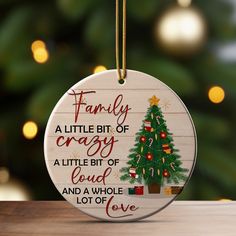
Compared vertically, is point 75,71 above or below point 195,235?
above

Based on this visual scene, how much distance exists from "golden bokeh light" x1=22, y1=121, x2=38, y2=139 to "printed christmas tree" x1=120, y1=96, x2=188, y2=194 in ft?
2.56

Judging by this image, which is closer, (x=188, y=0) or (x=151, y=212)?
(x=151, y=212)

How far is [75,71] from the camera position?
1.44 m

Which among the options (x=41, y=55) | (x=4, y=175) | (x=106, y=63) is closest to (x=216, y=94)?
(x=106, y=63)

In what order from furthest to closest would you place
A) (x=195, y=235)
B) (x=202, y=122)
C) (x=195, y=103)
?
(x=195, y=103) → (x=202, y=122) → (x=195, y=235)

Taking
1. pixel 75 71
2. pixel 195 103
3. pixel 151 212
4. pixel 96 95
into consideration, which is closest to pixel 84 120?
pixel 96 95

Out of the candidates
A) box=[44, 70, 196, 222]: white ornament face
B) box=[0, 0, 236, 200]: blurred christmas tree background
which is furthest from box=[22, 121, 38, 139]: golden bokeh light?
box=[44, 70, 196, 222]: white ornament face

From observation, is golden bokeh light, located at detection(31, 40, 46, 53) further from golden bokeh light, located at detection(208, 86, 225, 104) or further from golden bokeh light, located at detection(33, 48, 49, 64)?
golden bokeh light, located at detection(208, 86, 225, 104)

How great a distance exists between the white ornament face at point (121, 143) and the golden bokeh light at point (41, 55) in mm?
747

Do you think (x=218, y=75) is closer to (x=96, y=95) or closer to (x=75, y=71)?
(x=75, y=71)

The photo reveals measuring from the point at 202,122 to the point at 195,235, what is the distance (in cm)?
76

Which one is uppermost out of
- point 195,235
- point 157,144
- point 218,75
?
point 218,75

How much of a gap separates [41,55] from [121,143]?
788mm

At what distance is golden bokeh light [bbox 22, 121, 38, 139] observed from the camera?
1474 millimetres
